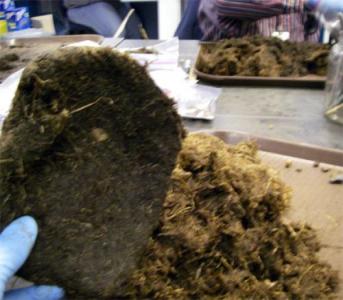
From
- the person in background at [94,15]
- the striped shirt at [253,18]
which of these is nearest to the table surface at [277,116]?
the striped shirt at [253,18]

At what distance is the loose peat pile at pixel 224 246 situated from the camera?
60 cm

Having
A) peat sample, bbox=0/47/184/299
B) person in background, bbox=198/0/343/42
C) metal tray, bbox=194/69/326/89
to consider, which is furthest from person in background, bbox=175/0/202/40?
peat sample, bbox=0/47/184/299

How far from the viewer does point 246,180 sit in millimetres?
715

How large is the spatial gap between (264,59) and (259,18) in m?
0.53

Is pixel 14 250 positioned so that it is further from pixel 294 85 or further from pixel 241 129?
pixel 294 85

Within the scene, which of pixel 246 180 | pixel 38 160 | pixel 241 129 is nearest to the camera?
pixel 38 160

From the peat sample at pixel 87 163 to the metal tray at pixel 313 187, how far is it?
32 centimetres

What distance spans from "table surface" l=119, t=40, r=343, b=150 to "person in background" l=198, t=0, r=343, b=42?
21.9 inches

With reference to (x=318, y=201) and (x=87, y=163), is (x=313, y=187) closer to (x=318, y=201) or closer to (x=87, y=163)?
Result: (x=318, y=201)

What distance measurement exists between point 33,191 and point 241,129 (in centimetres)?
74

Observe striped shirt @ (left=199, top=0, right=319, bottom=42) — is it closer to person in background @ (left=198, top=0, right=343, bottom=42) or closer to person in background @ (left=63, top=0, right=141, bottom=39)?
person in background @ (left=198, top=0, right=343, bottom=42)

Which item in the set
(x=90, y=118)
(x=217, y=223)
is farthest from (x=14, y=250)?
(x=217, y=223)

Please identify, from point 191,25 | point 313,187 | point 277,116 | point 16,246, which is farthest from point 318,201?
point 191,25

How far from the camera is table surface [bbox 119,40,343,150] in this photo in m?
1.11
